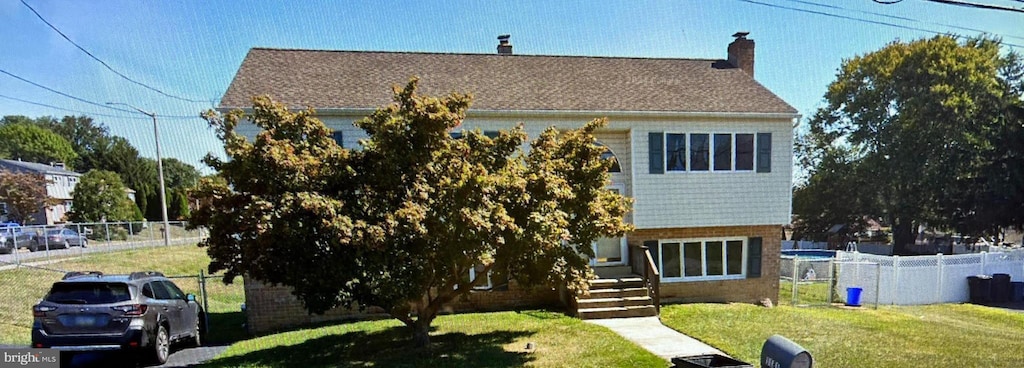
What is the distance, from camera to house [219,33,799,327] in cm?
1207

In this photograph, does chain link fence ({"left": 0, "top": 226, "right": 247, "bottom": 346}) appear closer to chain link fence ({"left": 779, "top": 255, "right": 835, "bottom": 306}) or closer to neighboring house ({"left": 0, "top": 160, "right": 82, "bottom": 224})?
neighboring house ({"left": 0, "top": 160, "right": 82, "bottom": 224})

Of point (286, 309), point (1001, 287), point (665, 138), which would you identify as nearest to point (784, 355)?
point (665, 138)

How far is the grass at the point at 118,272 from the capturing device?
10.5 m

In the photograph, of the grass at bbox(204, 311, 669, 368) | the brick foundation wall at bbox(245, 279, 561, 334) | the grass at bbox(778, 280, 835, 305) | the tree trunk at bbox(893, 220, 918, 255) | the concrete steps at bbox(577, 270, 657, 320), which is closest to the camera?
the grass at bbox(204, 311, 669, 368)

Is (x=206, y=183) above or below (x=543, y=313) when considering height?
above

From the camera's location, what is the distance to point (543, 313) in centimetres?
1129

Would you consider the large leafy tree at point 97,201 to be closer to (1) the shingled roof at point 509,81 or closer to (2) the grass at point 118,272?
(2) the grass at point 118,272

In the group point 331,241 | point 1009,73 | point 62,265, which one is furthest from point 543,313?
point 1009,73

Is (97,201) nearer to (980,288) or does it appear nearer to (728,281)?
(728,281)

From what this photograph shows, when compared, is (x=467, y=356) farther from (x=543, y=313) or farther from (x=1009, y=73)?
(x=1009, y=73)

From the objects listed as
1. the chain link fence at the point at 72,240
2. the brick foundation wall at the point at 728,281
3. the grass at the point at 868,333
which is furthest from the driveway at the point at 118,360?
the brick foundation wall at the point at 728,281

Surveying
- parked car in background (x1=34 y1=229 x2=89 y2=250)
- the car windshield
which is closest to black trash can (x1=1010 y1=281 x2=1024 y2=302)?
the car windshield

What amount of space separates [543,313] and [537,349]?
10.2 feet

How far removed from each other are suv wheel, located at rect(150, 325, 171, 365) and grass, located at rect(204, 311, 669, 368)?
2.60 feet
